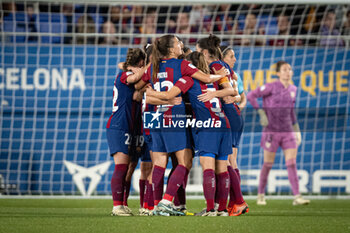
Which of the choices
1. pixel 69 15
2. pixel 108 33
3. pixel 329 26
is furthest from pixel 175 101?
pixel 329 26

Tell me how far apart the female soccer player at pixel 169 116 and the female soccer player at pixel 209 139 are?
9cm

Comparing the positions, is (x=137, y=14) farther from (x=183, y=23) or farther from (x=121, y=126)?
(x=121, y=126)

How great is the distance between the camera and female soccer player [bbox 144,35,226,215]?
5887 millimetres

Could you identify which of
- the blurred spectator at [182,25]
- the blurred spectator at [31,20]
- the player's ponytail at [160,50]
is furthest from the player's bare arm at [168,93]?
the blurred spectator at [31,20]

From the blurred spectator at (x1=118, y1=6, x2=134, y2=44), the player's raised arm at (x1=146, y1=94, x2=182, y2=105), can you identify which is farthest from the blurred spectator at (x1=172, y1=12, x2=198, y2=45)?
the player's raised arm at (x1=146, y1=94, x2=182, y2=105)

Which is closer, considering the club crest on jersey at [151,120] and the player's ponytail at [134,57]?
the club crest on jersey at [151,120]

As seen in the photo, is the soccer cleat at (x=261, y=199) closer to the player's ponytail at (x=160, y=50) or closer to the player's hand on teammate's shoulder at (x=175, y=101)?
the player's hand on teammate's shoulder at (x=175, y=101)

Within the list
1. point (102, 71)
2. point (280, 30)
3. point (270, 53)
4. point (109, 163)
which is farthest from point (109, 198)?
point (280, 30)

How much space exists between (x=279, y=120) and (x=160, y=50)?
3.38 metres

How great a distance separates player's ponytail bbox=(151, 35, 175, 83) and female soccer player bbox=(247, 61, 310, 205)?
3107 mm

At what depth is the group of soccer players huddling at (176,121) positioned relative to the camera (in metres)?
5.90

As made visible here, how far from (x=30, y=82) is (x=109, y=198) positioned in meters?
2.16

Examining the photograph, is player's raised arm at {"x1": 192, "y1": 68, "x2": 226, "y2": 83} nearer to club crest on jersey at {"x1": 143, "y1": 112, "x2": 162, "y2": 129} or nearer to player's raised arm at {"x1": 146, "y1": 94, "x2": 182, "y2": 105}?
player's raised arm at {"x1": 146, "y1": 94, "x2": 182, "y2": 105}

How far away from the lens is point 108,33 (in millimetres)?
10594
